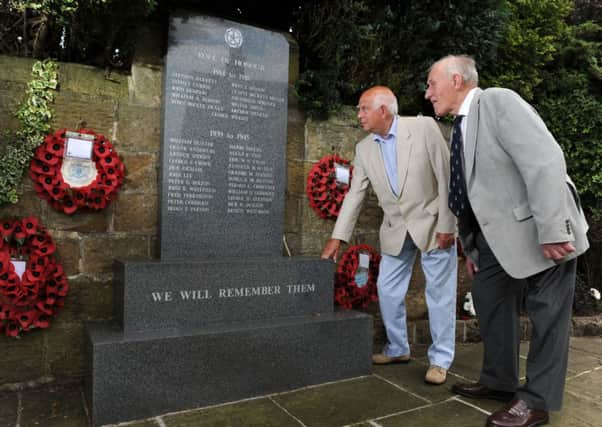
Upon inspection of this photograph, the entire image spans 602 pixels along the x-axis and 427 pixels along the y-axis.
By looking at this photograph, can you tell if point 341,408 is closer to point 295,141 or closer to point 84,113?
point 295,141

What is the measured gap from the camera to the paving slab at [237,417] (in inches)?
92.4

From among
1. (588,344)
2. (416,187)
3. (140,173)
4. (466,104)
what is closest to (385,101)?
(416,187)

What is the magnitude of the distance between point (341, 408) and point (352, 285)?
4.37ft

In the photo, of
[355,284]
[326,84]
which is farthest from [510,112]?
[355,284]

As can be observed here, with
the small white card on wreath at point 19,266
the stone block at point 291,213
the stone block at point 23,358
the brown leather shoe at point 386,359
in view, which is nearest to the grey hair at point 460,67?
the stone block at point 291,213

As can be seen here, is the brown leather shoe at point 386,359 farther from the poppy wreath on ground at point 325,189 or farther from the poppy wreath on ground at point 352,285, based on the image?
the poppy wreath on ground at point 325,189

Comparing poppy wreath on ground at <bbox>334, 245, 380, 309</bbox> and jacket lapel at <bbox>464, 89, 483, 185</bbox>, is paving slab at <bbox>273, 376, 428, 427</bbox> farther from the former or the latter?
jacket lapel at <bbox>464, 89, 483, 185</bbox>

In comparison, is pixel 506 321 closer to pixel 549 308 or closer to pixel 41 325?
pixel 549 308

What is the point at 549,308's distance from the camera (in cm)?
225

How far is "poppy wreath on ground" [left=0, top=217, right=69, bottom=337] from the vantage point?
2625 mm

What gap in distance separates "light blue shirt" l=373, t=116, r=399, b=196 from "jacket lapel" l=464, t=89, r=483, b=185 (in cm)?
79

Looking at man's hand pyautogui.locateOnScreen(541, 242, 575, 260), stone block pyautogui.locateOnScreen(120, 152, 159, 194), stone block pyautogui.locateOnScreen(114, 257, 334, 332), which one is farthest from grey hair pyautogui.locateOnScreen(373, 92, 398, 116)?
stone block pyautogui.locateOnScreen(120, 152, 159, 194)

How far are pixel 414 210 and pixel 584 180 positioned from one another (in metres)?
3.21

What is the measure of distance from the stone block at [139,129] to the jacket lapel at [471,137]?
6.82ft
